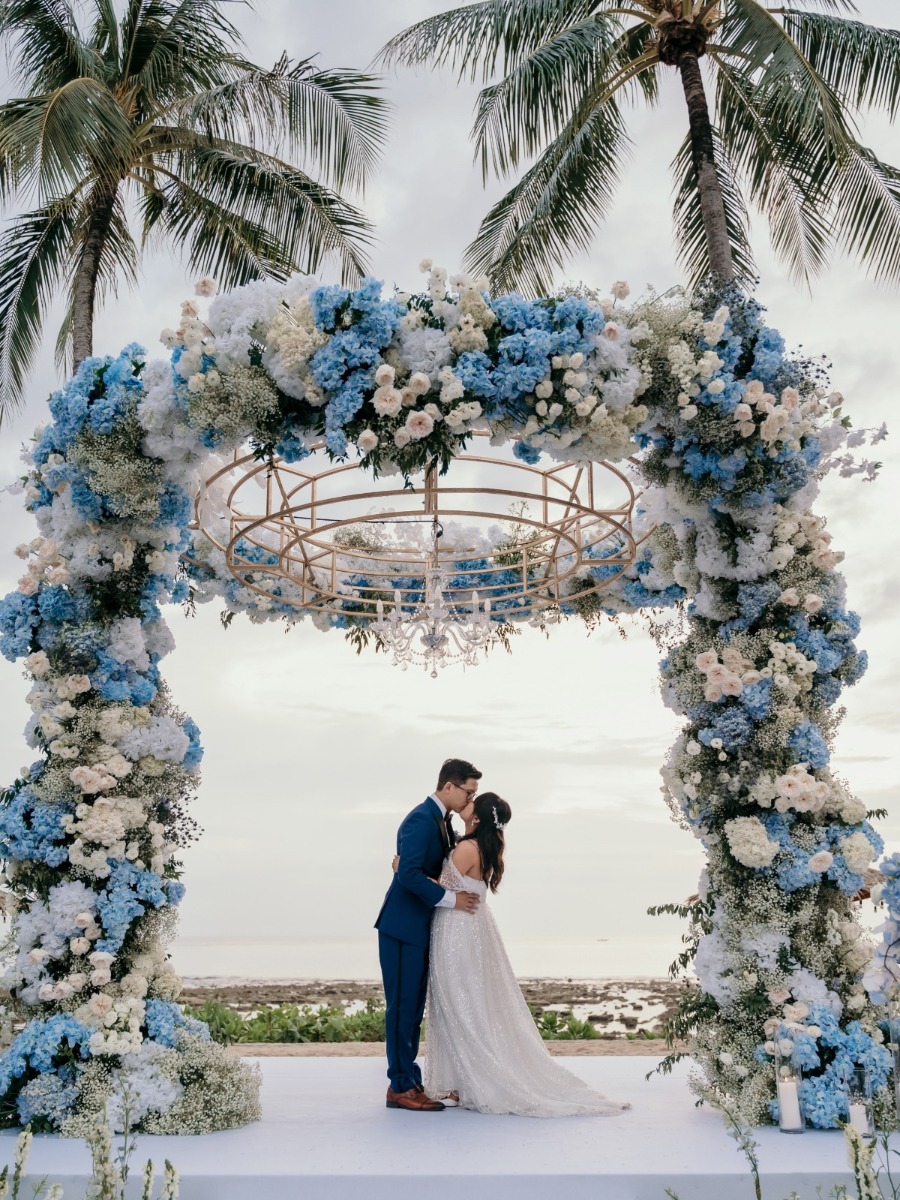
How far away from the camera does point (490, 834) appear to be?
615cm

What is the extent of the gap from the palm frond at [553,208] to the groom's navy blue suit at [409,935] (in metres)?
4.83

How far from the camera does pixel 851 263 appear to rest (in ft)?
28.7

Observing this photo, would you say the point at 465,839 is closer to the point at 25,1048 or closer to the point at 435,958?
the point at 435,958

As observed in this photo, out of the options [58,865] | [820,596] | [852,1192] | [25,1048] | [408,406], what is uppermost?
[408,406]

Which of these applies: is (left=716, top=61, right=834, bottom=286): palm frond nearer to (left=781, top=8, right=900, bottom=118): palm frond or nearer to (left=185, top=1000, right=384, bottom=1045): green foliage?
(left=781, top=8, right=900, bottom=118): palm frond

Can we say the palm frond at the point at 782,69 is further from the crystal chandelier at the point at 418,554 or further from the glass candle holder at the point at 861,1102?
the glass candle holder at the point at 861,1102

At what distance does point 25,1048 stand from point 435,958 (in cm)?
203

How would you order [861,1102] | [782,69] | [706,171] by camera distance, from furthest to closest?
1. [706,171]
2. [782,69]
3. [861,1102]

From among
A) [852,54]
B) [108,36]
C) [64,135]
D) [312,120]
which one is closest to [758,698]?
[64,135]

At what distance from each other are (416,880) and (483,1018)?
771 mm

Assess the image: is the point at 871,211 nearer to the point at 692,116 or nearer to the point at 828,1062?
the point at 692,116

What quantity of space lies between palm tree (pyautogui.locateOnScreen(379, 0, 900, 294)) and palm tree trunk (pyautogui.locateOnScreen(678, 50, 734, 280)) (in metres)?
0.01

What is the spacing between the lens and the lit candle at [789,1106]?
5031mm

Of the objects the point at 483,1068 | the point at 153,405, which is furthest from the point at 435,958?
the point at 153,405
